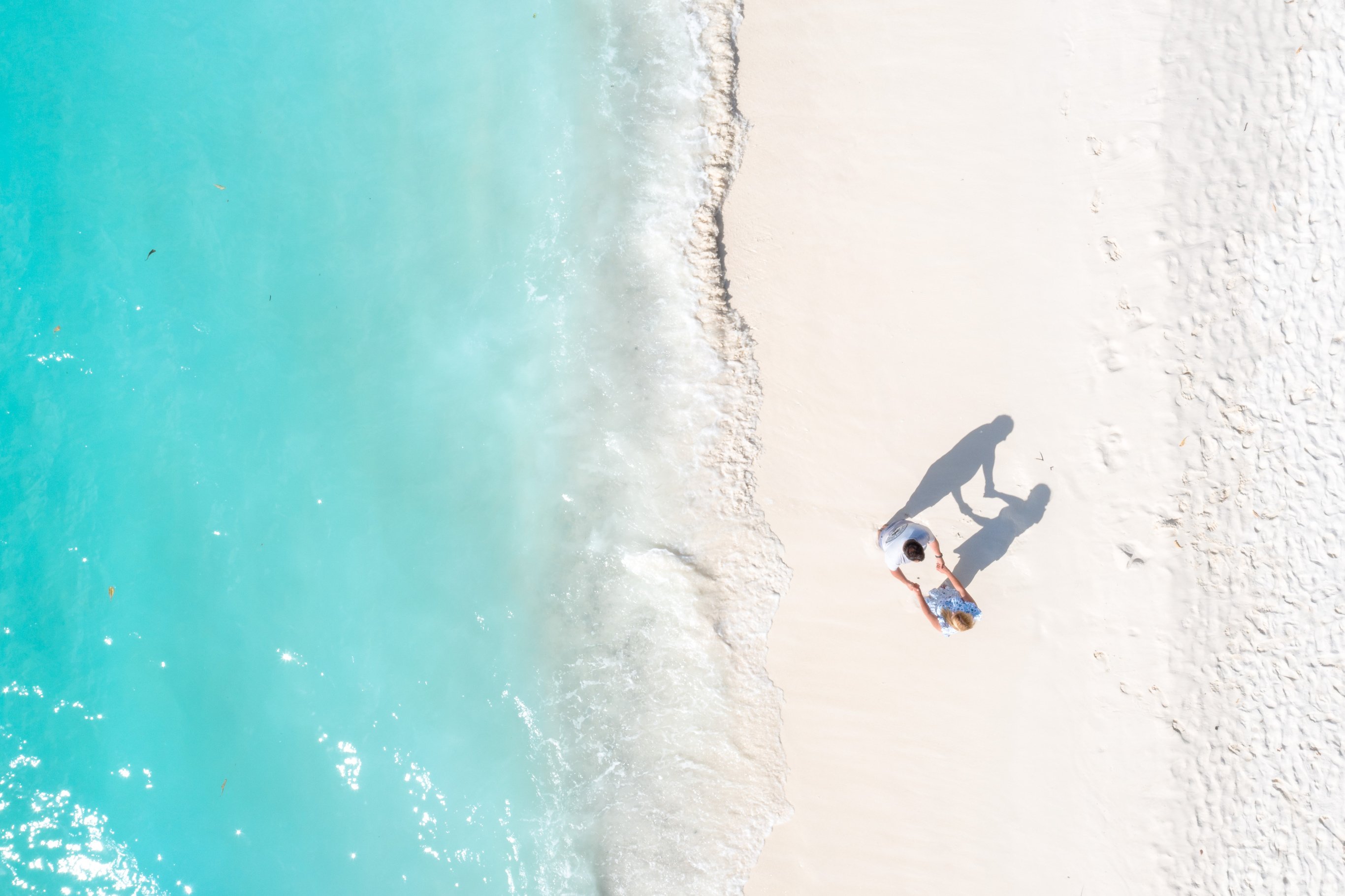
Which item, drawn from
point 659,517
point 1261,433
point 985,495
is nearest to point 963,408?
point 985,495

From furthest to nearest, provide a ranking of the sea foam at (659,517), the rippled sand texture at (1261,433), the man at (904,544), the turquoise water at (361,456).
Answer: the turquoise water at (361,456), the sea foam at (659,517), the rippled sand texture at (1261,433), the man at (904,544)

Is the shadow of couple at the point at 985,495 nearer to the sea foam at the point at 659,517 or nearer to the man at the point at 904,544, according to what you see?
the man at the point at 904,544

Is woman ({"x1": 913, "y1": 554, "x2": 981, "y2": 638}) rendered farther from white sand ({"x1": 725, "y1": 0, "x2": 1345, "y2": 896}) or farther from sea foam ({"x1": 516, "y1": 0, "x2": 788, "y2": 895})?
sea foam ({"x1": 516, "y1": 0, "x2": 788, "y2": 895})

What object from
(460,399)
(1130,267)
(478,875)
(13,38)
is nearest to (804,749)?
(478,875)

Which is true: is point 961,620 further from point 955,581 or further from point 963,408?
point 963,408

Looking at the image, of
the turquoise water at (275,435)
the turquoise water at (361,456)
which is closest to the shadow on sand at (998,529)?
the turquoise water at (361,456)

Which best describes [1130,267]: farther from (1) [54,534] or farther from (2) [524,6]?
(1) [54,534]
